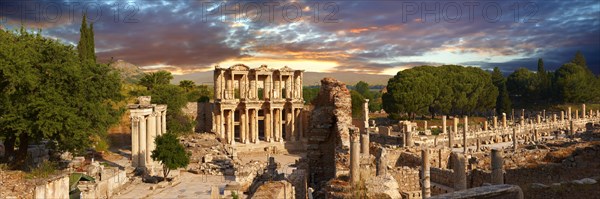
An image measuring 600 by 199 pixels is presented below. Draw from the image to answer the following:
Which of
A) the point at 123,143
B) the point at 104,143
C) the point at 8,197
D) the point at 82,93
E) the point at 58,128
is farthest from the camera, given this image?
the point at 123,143

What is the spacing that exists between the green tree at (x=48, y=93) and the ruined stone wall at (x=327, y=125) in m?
11.5

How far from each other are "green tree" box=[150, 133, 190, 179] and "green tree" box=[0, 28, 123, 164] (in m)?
3.19

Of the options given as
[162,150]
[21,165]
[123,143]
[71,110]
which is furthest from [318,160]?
[123,143]

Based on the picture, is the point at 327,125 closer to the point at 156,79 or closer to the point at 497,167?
the point at 497,167

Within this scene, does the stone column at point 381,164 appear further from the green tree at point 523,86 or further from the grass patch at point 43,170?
the green tree at point 523,86

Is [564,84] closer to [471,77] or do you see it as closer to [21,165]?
[471,77]

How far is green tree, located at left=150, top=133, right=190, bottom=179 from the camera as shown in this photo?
2636cm

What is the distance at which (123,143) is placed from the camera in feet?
143

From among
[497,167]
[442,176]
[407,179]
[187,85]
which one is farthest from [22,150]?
[187,85]

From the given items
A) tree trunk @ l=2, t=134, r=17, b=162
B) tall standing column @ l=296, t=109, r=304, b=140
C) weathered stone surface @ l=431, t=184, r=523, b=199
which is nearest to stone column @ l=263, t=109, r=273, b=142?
tall standing column @ l=296, t=109, r=304, b=140

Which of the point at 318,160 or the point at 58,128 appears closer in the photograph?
the point at 58,128

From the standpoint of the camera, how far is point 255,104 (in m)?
51.5

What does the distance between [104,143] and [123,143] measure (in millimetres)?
5816

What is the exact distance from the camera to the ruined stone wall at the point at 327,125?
22016mm
